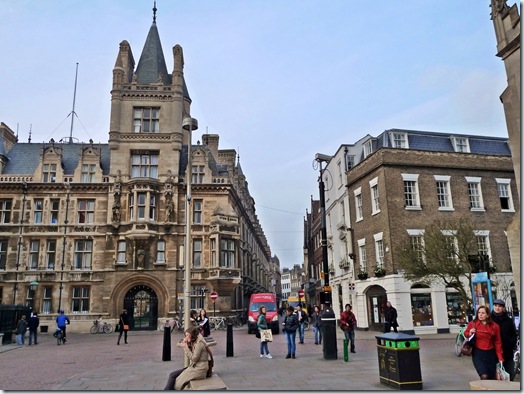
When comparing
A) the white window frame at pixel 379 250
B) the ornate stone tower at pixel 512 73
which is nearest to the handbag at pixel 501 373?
the ornate stone tower at pixel 512 73

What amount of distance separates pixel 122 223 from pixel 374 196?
20.3 m

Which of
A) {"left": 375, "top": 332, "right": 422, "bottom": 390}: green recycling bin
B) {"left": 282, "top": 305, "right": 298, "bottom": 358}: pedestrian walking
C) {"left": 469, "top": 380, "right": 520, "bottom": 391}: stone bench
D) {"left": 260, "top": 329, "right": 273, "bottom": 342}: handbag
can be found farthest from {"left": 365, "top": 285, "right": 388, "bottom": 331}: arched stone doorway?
{"left": 469, "top": 380, "right": 520, "bottom": 391}: stone bench

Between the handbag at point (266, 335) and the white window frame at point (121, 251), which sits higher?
the white window frame at point (121, 251)

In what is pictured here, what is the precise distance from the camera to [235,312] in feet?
127

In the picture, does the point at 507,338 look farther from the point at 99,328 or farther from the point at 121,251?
the point at 121,251

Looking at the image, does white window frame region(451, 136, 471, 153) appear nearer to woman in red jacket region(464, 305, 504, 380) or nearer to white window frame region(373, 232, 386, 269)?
white window frame region(373, 232, 386, 269)

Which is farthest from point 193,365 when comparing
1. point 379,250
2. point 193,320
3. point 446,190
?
point 446,190

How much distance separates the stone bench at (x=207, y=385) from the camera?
775 cm

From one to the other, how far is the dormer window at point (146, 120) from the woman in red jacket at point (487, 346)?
1346 inches

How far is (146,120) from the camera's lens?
38562 millimetres

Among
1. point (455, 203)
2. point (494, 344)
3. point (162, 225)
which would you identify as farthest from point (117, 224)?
point (494, 344)

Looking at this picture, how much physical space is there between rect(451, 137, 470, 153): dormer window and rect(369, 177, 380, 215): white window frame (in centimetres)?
685

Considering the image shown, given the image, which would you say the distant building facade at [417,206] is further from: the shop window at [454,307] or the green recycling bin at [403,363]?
the green recycling bin at [403,363]

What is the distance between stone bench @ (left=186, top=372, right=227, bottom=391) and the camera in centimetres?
775
